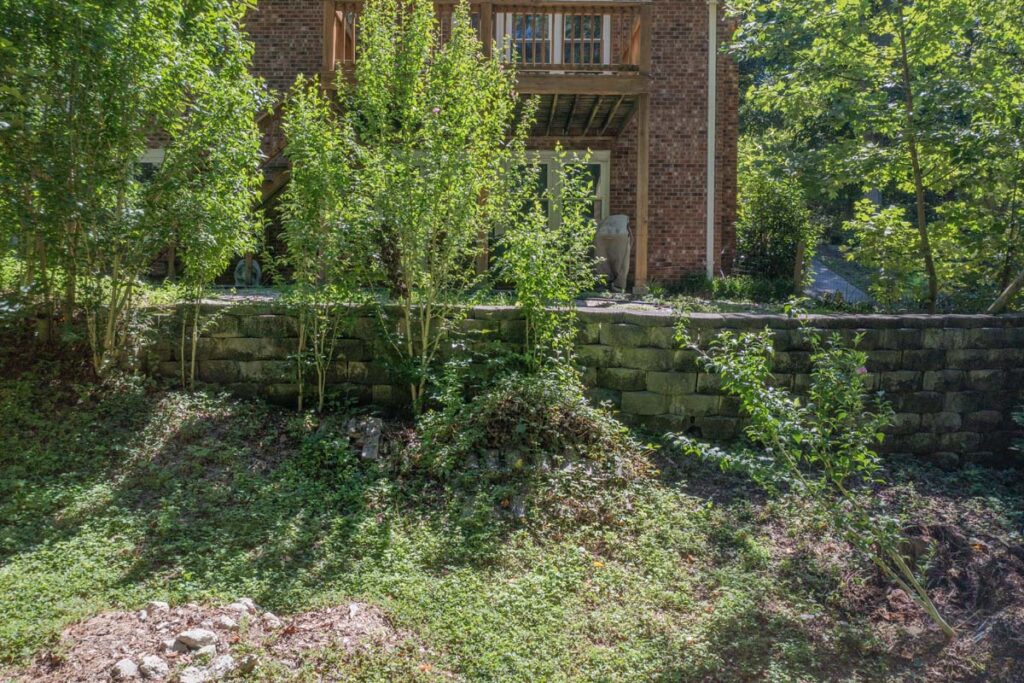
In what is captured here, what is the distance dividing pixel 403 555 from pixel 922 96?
6431 mm

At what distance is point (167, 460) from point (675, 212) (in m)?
9.20

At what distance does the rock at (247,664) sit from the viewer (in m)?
3.50

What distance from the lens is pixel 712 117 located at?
12.5m

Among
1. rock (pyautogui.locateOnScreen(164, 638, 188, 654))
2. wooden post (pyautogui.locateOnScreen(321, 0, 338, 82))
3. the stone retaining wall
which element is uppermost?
wooden post (pyautogui.locateOnScreen(321, 0, 338, 82))

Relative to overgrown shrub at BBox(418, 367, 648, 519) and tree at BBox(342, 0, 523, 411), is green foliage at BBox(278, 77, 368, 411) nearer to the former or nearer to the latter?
tree at BBox(342, 0, 523, 411)

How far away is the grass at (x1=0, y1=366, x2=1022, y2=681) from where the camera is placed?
390 centimetres

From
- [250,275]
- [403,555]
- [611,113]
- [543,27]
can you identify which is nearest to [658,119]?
[611,113]

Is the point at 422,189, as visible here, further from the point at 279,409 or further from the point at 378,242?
the point at 279,409

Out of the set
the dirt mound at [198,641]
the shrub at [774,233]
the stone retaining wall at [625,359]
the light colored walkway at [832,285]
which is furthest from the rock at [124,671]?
the light colored walkway at [832,285]

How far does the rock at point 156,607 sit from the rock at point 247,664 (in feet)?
2.01

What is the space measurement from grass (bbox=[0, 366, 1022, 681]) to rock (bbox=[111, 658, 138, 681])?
0.44 meters

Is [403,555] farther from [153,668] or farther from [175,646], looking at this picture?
[153,668]

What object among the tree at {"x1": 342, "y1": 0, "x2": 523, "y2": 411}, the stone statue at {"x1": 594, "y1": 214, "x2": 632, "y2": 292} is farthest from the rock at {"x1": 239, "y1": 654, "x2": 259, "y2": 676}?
the stone statue at {"x1": 594, "y1": 214, "x2": 632, "y2": 292}

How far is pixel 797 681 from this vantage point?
3.80 m
